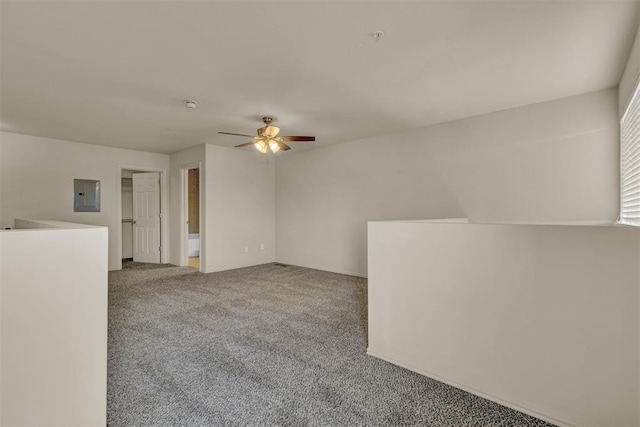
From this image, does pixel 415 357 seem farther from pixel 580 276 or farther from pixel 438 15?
pixel 438 15

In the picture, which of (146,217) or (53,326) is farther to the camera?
(146,217)

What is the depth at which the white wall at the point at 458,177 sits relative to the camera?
3.19 m

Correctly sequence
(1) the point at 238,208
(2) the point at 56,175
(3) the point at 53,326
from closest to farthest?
(3) the point at 53,326 → (2) the point at 56,175 → (1) the point at 238,208

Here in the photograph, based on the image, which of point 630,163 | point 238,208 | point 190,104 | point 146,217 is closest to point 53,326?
point 190,104

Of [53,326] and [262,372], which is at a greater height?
[53,326]

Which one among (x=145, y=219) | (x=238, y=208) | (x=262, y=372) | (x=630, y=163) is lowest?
(x=262, y=372)

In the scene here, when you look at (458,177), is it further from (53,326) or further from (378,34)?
(53,326)

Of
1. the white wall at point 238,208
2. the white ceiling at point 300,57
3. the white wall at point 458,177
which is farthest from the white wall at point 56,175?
the white wall at point 458,177

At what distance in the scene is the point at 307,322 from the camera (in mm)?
3172

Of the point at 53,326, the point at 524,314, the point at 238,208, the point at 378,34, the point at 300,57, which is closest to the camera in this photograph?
the point at 53,326

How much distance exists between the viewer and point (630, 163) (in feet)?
8.65

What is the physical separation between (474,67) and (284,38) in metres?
1.73

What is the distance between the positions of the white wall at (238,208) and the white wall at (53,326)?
4011 mm

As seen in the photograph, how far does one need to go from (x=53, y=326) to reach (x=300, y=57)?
241cm
